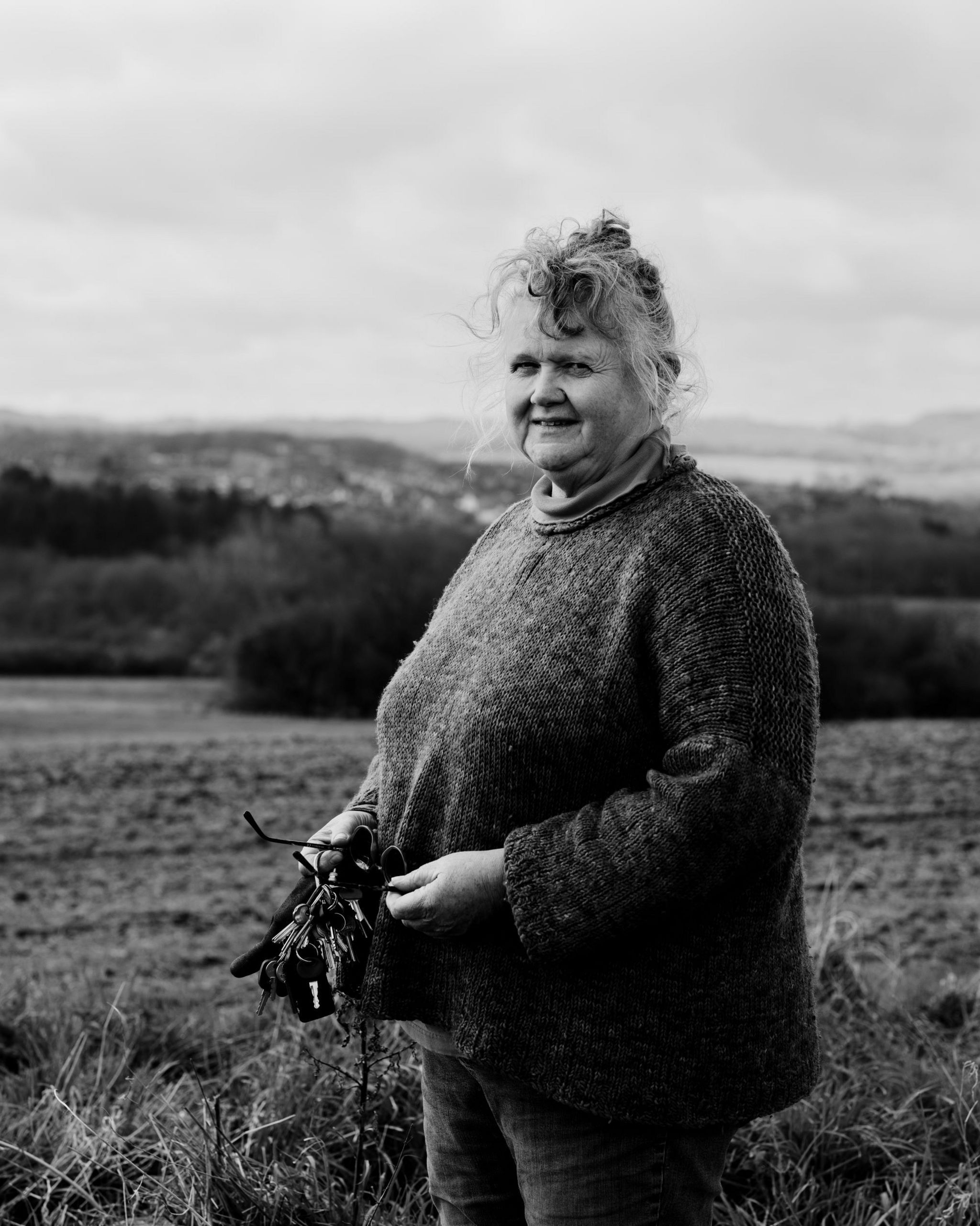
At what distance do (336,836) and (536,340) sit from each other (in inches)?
33.0

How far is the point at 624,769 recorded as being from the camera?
1818 mm

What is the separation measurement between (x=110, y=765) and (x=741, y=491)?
47.4 ft

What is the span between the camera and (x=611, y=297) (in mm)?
1845

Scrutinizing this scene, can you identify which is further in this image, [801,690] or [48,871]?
[48,871]

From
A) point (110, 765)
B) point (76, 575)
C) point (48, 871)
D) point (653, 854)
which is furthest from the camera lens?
point (76, 575)

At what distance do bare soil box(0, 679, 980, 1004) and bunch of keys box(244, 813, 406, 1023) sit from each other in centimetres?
272

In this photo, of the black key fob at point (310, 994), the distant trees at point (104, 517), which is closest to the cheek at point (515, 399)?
the black key fob at point (310, 994)

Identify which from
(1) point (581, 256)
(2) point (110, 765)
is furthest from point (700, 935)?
(2) point (110, 765)

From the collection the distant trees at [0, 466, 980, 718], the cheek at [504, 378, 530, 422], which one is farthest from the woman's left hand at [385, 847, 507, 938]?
the distant trees at [0, 466, 980, 718]

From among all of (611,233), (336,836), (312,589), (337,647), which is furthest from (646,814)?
(312,589)

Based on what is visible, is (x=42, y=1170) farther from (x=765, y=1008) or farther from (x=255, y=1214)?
(x=765, y=1008)

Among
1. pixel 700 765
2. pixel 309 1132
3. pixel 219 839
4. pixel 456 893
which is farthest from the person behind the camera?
pixel 219 839

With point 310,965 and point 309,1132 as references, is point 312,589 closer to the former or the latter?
point 309,1132

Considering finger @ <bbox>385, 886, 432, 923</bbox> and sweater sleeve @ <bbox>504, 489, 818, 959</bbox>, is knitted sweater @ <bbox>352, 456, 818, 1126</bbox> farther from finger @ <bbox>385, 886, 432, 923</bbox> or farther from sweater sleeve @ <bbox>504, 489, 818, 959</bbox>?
finger @ <bbox>385, 886, 432, 923</bbox>
